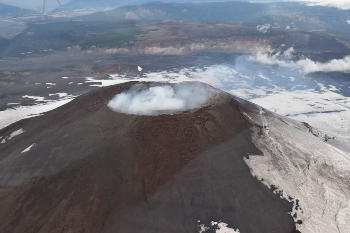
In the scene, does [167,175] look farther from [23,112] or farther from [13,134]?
[23,112]

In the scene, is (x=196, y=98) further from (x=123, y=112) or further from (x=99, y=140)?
(x=99, y=140)

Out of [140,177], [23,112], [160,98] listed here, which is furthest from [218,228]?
[23,112]

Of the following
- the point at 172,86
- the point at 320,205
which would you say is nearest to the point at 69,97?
the point at 172,86

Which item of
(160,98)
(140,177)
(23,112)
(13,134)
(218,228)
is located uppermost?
(160,98)

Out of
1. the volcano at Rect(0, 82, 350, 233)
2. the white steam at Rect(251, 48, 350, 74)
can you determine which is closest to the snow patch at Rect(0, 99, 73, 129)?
the volcano at Rect(0, 82, 350, 233)

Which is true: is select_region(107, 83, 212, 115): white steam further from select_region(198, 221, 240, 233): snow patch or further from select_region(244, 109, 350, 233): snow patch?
select_region(198, 221, 240, 233): snow patch

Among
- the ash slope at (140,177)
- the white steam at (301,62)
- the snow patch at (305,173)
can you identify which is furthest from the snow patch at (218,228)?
the white steam at (301,62)

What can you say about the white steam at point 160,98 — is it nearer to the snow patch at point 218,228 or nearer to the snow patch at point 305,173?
the snow patch at point 305,173
